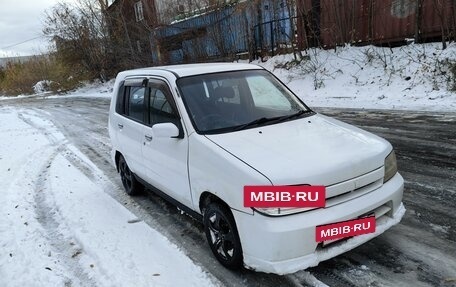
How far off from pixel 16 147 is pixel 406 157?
886cm

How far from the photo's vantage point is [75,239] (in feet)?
14.7

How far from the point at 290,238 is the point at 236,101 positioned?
1.85 m

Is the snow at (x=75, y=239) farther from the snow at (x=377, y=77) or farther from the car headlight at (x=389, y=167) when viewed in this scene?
the snow at (x=377, y=77)

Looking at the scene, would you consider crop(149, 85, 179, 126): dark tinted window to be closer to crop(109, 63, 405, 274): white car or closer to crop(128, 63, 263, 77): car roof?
crop(109, 63, 405, 274): white car

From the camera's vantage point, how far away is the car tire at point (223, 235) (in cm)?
331

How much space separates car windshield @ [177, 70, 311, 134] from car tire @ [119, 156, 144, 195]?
1923 millimetres

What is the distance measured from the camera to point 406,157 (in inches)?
243

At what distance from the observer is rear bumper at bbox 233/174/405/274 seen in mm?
2922

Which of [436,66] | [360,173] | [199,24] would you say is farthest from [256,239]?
[199,24]

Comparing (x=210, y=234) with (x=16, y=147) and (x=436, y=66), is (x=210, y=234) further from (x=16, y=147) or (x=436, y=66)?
(x=436, y=66)

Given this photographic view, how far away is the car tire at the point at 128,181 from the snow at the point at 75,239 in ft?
0.94

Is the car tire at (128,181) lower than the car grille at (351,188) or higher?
lower

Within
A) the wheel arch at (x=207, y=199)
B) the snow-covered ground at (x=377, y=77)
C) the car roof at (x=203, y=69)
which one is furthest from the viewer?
the snow-covered ground at (x=377, y=77)

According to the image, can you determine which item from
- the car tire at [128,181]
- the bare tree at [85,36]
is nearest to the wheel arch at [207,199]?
the car tire at [128,181]
